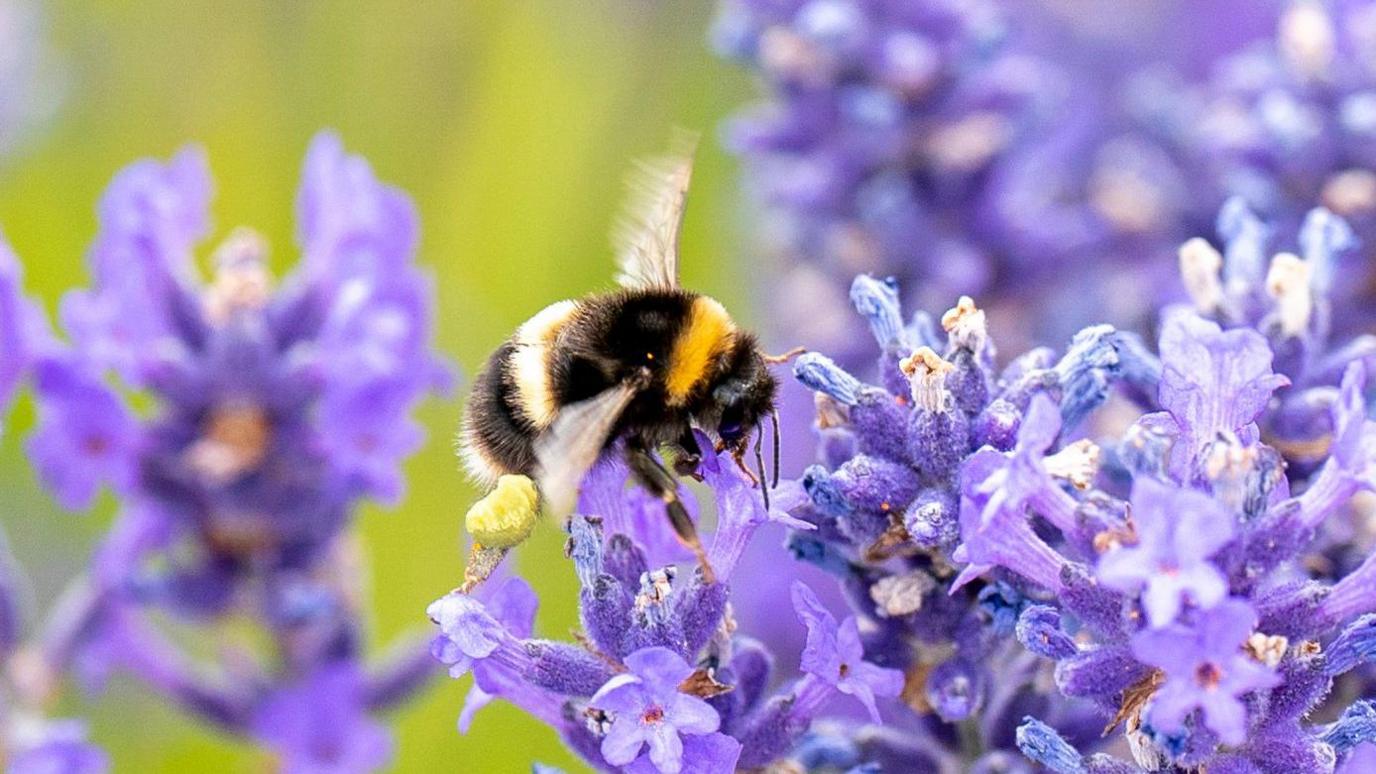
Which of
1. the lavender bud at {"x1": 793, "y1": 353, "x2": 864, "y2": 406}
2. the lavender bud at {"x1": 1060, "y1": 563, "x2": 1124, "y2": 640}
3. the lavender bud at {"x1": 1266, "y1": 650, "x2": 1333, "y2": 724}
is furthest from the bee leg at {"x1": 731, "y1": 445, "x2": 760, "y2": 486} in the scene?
the lavender bud at {"x1": 1266, "y1": 650, "x2": 1333, "y2": 724}

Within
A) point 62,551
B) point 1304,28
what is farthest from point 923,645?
point 62,551

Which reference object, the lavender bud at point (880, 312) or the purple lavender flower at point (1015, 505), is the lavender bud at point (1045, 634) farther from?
the lavender bud at point (880, 312)

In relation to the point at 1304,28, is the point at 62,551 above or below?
below

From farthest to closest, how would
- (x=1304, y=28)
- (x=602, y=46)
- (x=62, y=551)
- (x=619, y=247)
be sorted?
(x=602, y=46) → (x=62, y=551) → (x=1304, y=28) → (x=619, y=247)

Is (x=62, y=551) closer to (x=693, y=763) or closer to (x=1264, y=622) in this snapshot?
(x=693, y=763)

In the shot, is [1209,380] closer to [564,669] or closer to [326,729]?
[564,669]

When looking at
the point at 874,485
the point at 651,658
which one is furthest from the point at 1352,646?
the point at 651,658
